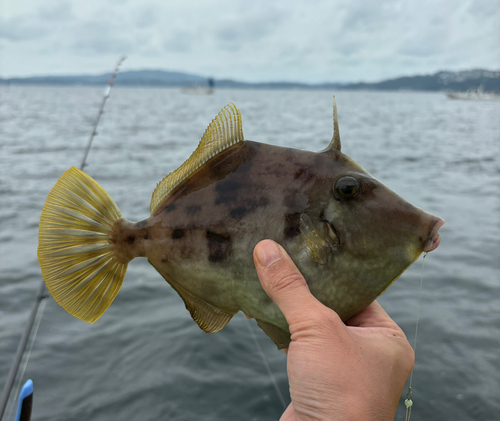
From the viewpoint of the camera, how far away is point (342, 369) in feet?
4.79

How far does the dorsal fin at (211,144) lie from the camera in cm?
152

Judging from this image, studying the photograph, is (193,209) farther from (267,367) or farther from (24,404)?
(267,367)

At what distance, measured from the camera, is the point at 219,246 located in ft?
4.87

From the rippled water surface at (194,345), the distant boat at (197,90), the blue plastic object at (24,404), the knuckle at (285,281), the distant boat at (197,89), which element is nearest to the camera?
the knuckle at (285,281)

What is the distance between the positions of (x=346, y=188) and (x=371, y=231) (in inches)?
7.0

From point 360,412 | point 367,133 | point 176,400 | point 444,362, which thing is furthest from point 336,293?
point 367,133

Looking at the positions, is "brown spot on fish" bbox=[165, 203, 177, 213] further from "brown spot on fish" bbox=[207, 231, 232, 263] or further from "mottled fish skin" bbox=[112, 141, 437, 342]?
"brown spot on fish" bbox=[207, 231, 232, 263]

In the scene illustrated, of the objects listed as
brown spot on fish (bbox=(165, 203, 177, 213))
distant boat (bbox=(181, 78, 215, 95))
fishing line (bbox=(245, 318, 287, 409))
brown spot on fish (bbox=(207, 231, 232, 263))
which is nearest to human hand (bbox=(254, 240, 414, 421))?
brown spot on fish (bbox=(207, 231, 232, 263))

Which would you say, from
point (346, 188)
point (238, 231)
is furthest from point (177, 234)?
point (346, 188)

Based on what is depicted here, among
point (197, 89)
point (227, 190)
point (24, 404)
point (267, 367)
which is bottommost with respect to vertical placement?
point (267, 367)

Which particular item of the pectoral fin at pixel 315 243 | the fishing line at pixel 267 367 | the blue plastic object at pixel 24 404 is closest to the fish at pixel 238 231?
the pectoral fin at pixel 315 243

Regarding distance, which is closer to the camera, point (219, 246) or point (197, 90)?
point (219, 246)

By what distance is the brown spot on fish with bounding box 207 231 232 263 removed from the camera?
148 cm

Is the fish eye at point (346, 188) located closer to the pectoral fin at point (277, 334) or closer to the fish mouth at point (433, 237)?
the fish mouth at point (433, 237)
